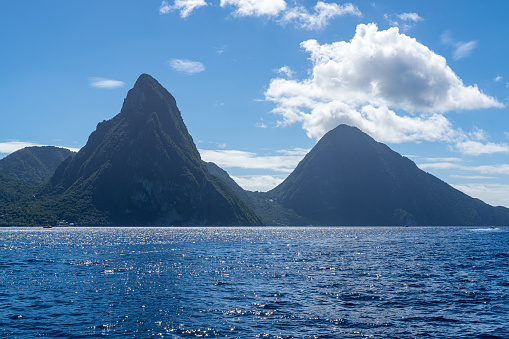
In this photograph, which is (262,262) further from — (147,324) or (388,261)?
(147,324)

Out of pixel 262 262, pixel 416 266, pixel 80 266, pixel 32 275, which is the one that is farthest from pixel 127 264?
pixel 416 266

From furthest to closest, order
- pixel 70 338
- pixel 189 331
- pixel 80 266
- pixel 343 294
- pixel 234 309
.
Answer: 1. pixel 80 266
2. pixel 343 294
3. pixel 234 309
4. pixel 189 331
5. pixel 70 338

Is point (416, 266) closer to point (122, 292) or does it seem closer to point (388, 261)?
point (388, 261)

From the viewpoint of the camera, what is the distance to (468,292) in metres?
60.4

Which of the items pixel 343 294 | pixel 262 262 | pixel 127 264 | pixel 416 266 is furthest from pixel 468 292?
pixel 127 264

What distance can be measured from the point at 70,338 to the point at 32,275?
45.1 metres

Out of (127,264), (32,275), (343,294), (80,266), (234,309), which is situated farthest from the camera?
(127,264)

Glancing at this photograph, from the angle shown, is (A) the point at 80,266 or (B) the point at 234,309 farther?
(A) the point at 80,266

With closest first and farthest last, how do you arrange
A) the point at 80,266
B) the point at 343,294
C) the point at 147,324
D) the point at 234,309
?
the point at 147,324, the point at 234,309, the point at 343,294, the point at 80,266

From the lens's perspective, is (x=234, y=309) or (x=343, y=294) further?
(x=343, y=294)

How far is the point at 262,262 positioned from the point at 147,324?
199 ft

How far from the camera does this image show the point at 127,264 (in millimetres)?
95250

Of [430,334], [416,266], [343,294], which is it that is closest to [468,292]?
[343,294]

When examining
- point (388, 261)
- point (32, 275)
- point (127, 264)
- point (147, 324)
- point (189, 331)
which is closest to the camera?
point (189, 331)
